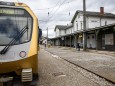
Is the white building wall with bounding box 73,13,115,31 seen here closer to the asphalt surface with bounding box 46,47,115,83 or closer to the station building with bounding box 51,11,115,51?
the station building with bounding box 51,11,115,51

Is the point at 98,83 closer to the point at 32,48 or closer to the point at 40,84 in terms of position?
the point at 40,84

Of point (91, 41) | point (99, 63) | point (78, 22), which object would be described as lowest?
point (99, 63)

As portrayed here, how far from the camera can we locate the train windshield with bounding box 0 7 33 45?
6.02m

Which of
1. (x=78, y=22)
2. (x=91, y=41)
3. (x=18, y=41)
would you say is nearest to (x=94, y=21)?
(x=78, y=22)

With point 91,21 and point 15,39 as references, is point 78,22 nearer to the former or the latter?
point 91,21

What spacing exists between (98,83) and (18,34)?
3.77 meters

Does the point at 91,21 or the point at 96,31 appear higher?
the point at 91,21

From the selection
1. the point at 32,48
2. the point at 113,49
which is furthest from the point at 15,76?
the point at 113,49

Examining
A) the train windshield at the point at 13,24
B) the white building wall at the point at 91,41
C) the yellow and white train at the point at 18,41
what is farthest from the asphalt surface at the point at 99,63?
the white building wall at the point at 91,41

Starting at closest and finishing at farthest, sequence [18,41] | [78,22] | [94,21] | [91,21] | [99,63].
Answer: [18,41] → [99,63] → [91,21] → [94,21] → [78,22]

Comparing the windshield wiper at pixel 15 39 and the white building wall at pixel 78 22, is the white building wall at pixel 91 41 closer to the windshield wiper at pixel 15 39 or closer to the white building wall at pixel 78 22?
the white building wall at pixel 78 22

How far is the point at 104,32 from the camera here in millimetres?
30688

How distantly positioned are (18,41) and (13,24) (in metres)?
0.55

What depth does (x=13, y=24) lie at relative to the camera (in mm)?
6148
